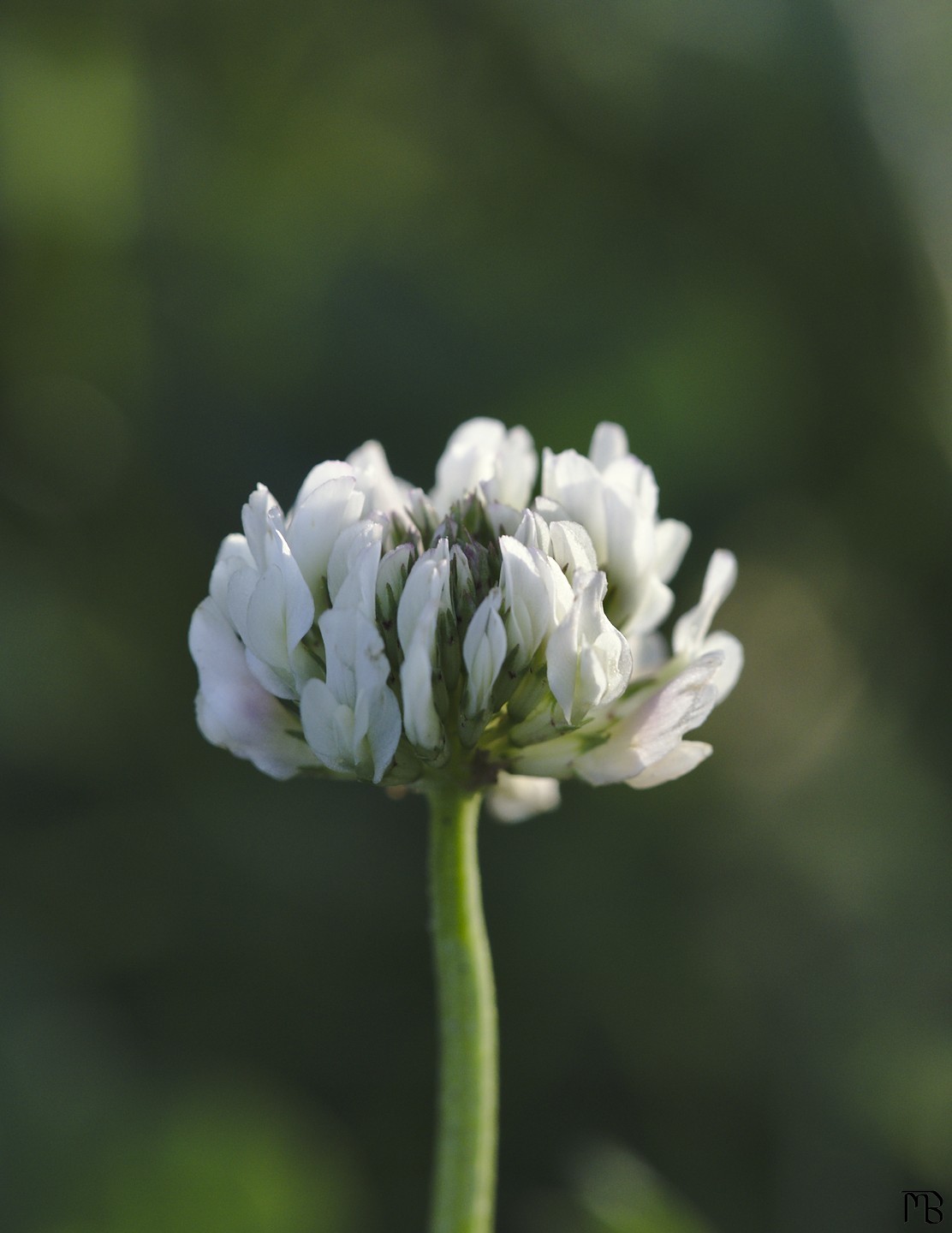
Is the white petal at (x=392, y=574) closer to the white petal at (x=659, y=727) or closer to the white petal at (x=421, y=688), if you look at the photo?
the white petal at (x=421, y=688)

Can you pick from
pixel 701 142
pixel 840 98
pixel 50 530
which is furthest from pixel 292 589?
pixel 840 98

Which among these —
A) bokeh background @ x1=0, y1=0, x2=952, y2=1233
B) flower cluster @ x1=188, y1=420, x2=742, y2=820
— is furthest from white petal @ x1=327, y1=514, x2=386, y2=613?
bokeh background @ x1=0, y1=0, x2=952, y2=1233

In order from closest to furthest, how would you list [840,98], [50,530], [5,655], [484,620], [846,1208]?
[484,620] < [846,1208] < [5,655] < [50,530] < [840,98]

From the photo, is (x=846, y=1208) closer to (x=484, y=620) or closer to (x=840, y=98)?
(x=484, y=620)

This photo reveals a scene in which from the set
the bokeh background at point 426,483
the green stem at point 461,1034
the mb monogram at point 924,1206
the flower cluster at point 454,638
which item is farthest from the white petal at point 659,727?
the mb monogram at point 924,1206

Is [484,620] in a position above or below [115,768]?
below

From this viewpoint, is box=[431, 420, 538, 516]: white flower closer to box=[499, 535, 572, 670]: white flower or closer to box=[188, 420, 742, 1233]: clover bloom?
box=[188, 420, 742, 1233]: clover bloom

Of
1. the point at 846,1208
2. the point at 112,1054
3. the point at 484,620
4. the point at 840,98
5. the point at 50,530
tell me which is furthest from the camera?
the point at 840,98
